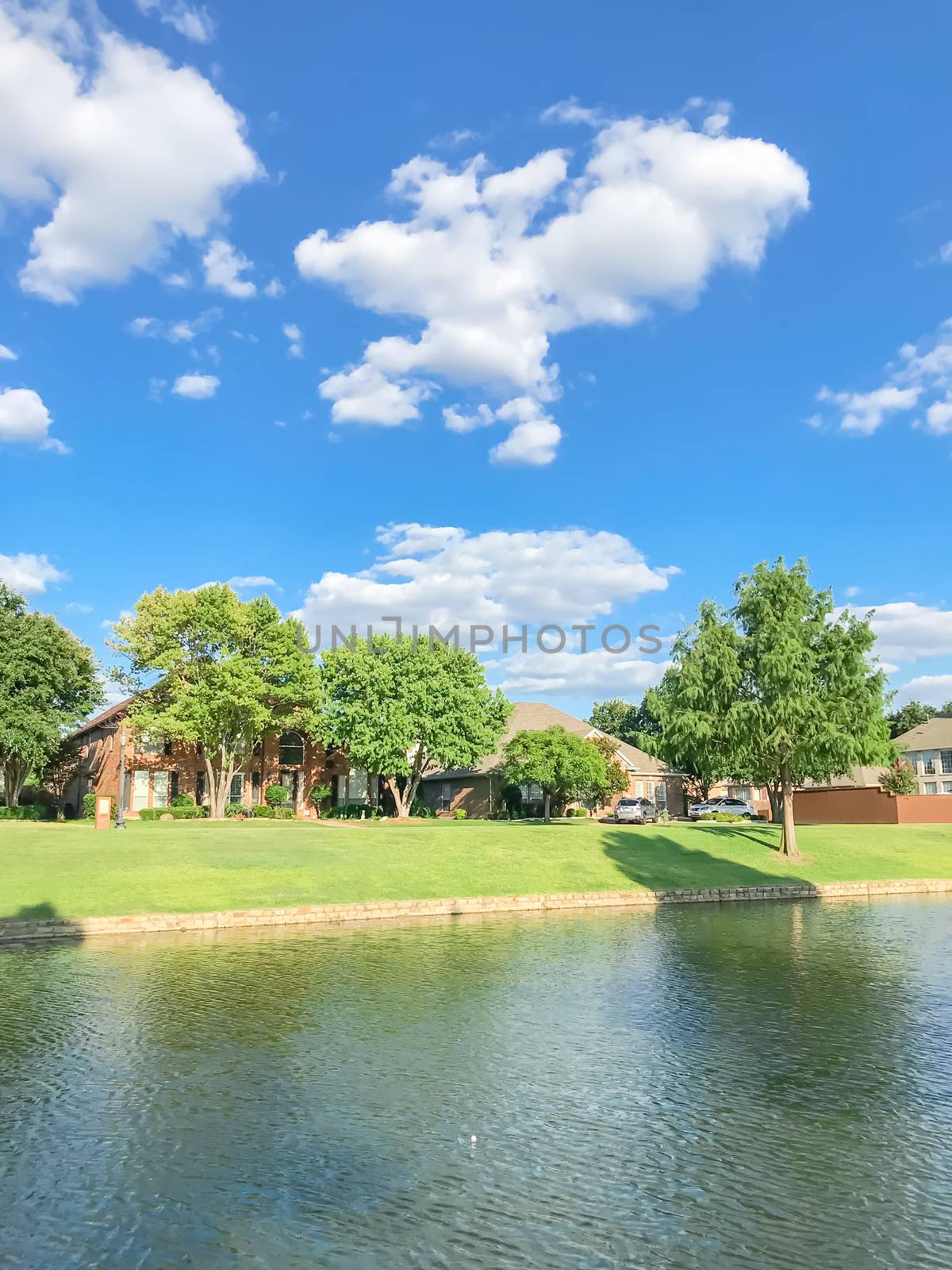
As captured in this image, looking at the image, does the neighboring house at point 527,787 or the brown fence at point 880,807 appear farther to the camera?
the neighboring house at point 527,787

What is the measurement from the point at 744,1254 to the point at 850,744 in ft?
109

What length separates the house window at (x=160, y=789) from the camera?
5341 centimetres

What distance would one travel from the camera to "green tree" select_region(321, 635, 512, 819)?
51.3m

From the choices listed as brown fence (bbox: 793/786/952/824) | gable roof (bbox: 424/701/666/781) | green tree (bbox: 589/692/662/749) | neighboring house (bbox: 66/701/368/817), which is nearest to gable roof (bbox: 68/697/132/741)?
neighboring house (bbox: 66/701/368/817)

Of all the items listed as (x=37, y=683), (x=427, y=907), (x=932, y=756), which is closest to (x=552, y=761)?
(x=427, y=907)

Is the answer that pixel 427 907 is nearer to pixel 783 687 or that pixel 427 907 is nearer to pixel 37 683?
pixel 783 687

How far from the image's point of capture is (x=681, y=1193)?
7582 millimetres

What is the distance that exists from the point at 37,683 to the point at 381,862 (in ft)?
98.8

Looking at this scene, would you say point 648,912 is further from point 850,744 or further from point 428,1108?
point 428,1108

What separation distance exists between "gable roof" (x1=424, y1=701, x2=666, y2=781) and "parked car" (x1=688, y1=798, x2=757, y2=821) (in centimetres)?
391

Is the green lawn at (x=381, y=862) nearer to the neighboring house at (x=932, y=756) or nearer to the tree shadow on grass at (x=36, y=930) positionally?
the tree shadow on grass at (x=36, y=930)

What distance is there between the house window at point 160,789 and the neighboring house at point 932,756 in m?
68.2

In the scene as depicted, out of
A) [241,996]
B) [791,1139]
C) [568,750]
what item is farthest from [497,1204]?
[568,750]

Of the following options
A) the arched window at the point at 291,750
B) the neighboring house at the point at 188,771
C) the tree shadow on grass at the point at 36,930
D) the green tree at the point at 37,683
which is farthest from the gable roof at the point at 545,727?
the tree shadow on grass at the point at 36,930
